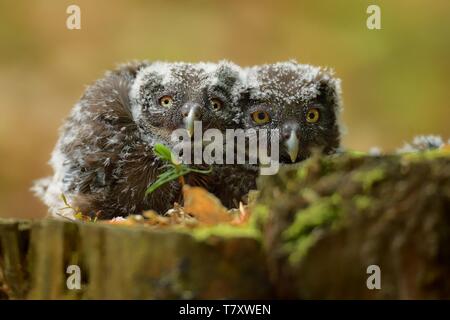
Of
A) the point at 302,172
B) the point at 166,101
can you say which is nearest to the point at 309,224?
the point at 302,172

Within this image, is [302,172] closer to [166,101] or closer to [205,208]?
[205,208]

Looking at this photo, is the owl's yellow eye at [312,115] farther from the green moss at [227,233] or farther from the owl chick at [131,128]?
the green moss at [227,233]

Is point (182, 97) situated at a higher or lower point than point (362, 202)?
higher

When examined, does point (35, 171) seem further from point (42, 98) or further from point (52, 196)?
point (52, 196)

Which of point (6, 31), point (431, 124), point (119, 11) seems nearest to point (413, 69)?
point (431, 124)

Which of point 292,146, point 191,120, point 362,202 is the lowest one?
point 362,202

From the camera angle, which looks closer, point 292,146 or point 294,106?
point 292,146

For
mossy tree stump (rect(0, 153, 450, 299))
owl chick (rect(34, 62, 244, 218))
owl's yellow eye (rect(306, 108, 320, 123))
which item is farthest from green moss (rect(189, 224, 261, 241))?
owl's yellow eye (rect(306, 108, 320, 123))
